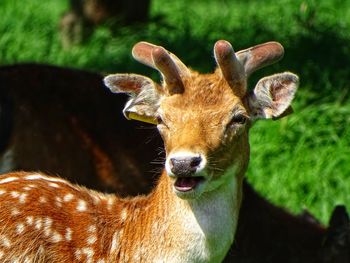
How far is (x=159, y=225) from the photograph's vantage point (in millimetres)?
7082

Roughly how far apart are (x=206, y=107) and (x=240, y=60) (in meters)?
0.36

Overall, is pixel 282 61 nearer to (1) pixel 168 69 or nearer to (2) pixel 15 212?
(1) pixel 168 69

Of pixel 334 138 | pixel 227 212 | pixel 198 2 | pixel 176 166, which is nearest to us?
pixel 176 166

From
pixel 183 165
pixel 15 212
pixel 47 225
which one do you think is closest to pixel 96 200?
pixel 47 225

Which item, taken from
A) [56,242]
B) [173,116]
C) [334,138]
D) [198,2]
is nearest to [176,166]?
[173,116]

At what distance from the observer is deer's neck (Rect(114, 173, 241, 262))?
6.92 meters

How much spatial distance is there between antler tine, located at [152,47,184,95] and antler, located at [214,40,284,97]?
224mm

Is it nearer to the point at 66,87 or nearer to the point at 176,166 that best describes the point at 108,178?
the point at 66,87

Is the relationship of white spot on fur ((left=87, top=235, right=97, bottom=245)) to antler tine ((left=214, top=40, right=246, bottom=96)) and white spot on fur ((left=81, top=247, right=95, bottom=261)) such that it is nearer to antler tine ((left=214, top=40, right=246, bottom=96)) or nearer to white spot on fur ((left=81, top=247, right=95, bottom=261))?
white spot on fur ((left=81, top=247, right=95, bottom=261))

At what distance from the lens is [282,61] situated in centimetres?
1219

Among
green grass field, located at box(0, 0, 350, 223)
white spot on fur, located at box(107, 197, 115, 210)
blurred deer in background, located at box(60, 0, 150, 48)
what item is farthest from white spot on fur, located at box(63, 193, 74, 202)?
blurred deer in background, located at box(60, 0, 150, 48)

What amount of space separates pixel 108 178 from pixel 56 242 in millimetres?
2801

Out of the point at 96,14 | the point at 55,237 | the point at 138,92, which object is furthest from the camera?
the point at 96,14

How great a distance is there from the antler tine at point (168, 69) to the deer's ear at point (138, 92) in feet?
0.46
